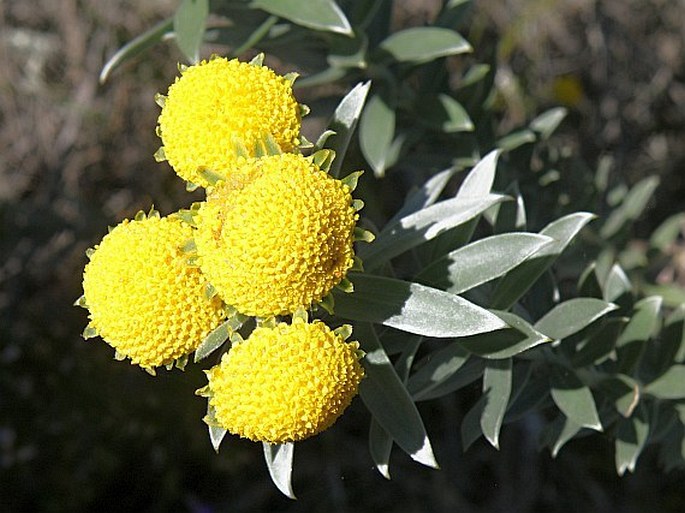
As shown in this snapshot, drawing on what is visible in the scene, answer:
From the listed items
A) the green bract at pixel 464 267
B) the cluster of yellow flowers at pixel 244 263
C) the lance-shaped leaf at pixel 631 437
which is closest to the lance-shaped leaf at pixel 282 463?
the green bract at pixel 464 267

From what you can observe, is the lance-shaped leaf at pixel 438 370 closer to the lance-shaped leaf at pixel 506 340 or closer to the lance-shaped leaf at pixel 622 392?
the lance-shaped leaf at pixel 506 340

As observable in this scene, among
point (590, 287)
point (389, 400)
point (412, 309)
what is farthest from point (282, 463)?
point (590, 287)

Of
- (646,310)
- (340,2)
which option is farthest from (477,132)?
(646,310)

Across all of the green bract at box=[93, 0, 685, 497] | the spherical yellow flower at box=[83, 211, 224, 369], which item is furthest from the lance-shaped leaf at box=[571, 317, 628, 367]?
the spherical yellow flower at box=[83, 211, 224, 369]

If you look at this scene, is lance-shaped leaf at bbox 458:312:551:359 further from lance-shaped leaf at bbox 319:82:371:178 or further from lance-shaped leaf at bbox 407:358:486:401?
lance-shaped leaf at bbox 319:82:371:178

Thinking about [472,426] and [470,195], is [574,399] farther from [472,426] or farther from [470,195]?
[470,195]

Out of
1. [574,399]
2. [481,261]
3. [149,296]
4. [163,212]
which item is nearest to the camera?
[149,296]

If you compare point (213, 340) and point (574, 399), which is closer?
point (213, 340)
